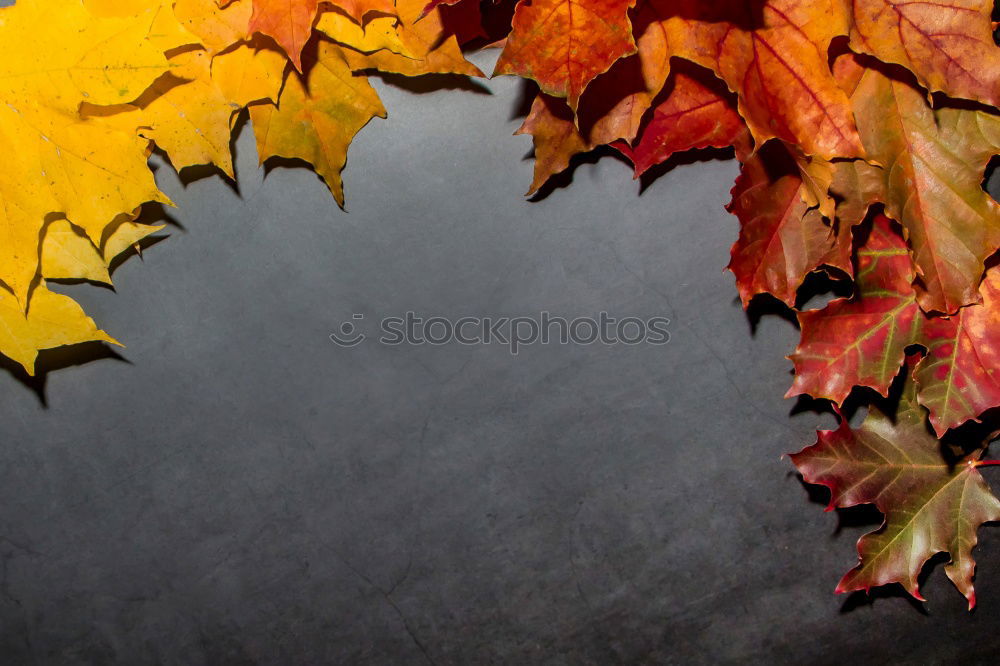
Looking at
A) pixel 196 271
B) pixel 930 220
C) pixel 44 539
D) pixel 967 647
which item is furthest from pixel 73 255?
pixel 967 647

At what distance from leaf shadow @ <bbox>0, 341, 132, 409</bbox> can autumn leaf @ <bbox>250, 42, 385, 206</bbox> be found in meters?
0.35

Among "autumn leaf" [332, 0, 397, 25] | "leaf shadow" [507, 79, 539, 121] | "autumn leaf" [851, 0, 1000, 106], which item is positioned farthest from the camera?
"leaf shadow" [507, 79, 539, 121]

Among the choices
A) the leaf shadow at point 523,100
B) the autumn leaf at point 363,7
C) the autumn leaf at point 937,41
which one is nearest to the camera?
the autumn leaf at point 937,41

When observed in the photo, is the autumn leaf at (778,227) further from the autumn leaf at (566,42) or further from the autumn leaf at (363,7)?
the autumn leaf at (363,7)

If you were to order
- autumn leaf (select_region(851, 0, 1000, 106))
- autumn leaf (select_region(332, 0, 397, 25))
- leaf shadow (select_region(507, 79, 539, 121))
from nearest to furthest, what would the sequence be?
autumn leaf (select_region(851, 0, 1000, 106)) < autumn leaf (select_region(332, 0, 397, 25)) < leaf shadow (select_region(507, 79, 539, 121))

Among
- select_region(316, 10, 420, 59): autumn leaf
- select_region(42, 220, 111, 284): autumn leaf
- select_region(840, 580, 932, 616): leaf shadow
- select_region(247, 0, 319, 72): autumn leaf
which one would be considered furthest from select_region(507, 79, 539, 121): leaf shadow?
select_region(840, 580, 932, 616): leaf shadow

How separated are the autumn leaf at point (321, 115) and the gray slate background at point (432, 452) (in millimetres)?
33

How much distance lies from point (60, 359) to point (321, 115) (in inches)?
19.5

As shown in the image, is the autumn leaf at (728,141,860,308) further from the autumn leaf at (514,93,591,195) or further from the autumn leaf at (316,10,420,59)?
the autumn leaf at (316,10,420,59)

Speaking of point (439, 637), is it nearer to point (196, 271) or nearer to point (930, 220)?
point (196, 271)

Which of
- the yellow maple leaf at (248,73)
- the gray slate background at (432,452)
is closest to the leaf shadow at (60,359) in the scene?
the gray slate background at (432,452)

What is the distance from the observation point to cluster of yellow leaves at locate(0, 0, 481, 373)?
822 mm

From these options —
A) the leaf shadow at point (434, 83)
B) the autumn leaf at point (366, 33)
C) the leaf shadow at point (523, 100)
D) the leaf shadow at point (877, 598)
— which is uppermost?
the autumn leaf at point (366, 33)

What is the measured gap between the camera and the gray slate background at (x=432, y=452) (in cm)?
101
